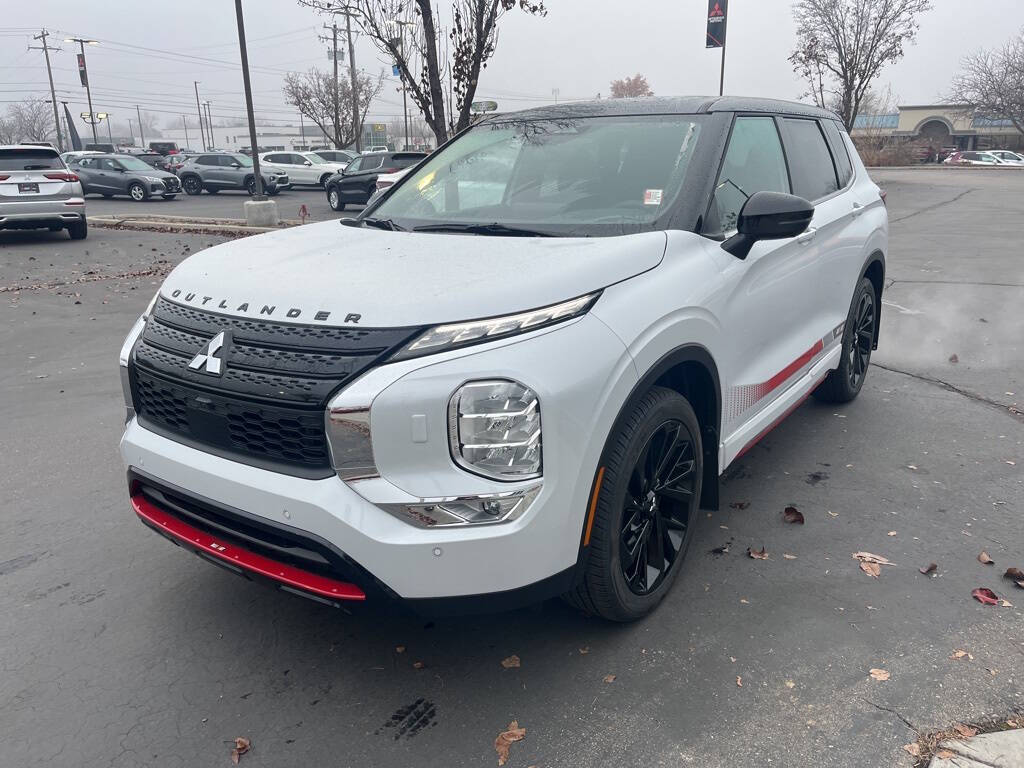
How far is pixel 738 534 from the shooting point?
149 inches

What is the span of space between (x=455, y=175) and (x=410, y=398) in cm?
210

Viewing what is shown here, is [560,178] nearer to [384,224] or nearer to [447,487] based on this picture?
[384,224]

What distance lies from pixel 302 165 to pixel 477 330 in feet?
107

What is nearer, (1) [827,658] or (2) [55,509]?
(1) [827,658]

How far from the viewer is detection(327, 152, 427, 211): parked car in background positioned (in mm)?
22312

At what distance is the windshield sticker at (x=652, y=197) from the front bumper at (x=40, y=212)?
14268 millimetres

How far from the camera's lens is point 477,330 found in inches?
94.0

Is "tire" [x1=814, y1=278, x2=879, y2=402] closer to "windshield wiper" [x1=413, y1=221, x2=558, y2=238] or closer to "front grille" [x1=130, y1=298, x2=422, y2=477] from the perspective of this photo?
"windshield wiper" [x1=413, y1=221, x2=558, y2=238]

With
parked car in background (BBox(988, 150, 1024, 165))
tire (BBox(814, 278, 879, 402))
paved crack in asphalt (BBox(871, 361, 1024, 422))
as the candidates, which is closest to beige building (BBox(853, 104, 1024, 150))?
parked car in background (BBox(988, 150, 1024, 165))

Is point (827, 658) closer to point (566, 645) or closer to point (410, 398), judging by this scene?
point (566, 645)

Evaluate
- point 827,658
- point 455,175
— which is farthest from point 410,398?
point 455,175

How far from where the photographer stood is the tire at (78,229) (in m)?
15.2

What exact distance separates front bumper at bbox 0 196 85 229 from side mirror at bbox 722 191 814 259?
14590mm

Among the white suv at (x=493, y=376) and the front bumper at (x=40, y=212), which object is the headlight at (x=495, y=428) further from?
the front bumper at (x=40, y=212)
